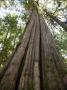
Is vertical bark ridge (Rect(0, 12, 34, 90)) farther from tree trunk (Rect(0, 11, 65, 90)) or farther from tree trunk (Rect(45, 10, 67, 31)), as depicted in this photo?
tree trunk (Rect(45, 10, 67, 31))

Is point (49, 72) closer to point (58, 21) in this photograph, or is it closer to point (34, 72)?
point (34, 72)

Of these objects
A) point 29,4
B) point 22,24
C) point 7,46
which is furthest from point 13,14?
point 7,46

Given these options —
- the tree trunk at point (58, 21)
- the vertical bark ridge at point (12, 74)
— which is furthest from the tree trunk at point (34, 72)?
the tree trunk at point (58, 21)

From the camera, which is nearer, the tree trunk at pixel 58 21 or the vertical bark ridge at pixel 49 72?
the vertical bark ridge at pixel 49 72

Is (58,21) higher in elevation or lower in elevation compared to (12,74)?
lower

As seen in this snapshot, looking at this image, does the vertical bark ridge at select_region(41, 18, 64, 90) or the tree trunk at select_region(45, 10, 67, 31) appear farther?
the tree trunk at select_region(45, 10, 67, 31)

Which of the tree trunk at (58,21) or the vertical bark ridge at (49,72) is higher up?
the vertical bark ridge at (49,72)

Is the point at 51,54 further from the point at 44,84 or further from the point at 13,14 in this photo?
the point at 13,14

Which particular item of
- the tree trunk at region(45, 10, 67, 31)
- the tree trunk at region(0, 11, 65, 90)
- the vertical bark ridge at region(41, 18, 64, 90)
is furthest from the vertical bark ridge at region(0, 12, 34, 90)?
the tree trunk at region(45, 10, 67, 31)

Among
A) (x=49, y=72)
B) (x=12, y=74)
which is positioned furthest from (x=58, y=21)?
(x=12, y=74)

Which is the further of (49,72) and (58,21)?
(58,21)

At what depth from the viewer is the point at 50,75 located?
2.06m

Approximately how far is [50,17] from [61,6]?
1.11 metres

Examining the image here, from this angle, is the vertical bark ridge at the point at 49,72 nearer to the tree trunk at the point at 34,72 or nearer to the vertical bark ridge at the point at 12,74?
the tree trunk at the point at 34,72
